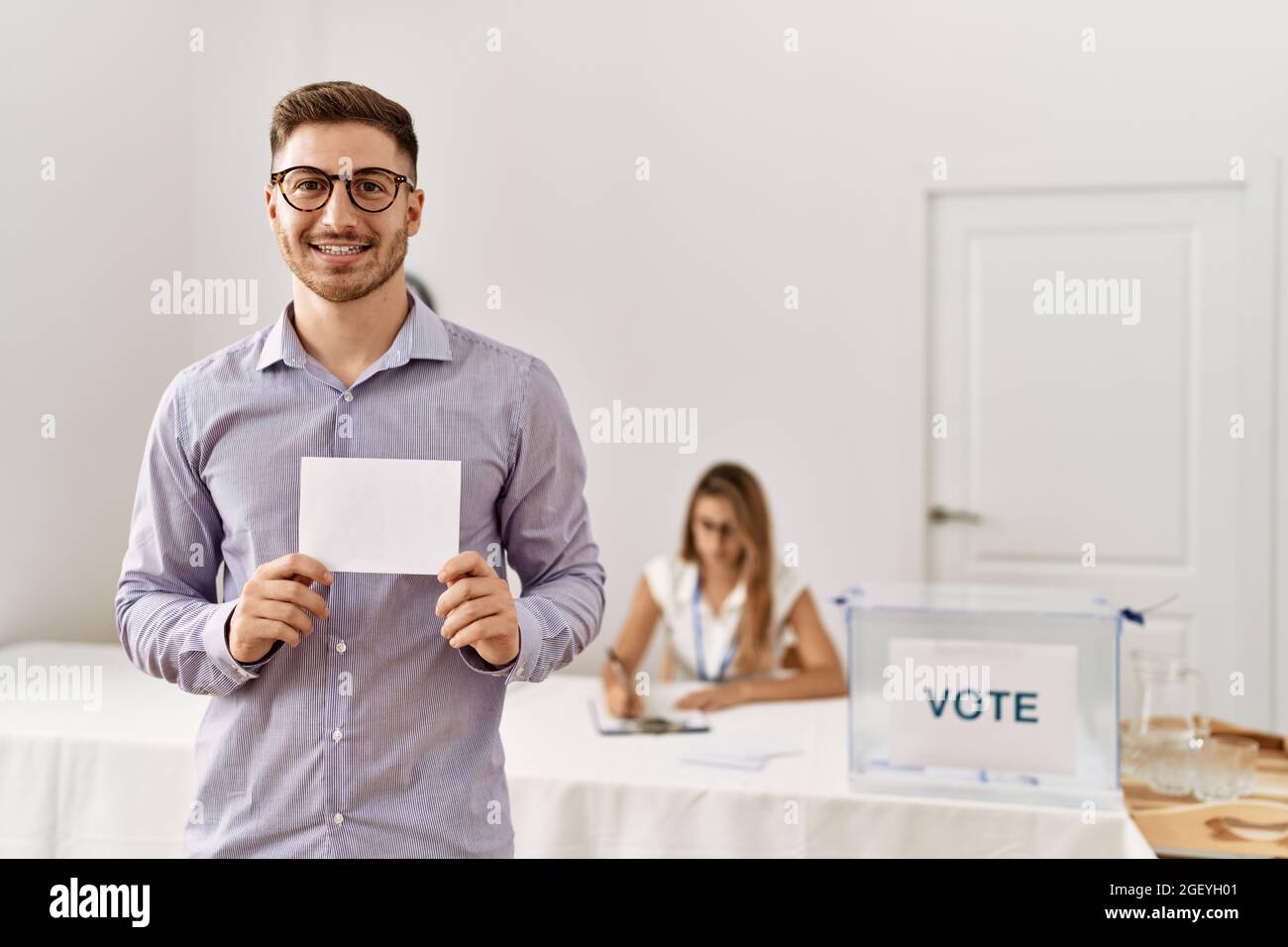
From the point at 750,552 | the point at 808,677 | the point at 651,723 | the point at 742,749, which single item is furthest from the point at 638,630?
the point at 742,749

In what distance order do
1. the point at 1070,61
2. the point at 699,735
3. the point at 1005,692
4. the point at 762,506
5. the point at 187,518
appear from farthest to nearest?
the point at 1070,61, the point at 762,506, the point at 699,735, the point at 1005,692, the point at 187,518

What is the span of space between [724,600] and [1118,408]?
1180 mm

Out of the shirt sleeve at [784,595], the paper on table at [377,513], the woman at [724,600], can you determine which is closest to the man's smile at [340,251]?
the paper on table at [377,513]

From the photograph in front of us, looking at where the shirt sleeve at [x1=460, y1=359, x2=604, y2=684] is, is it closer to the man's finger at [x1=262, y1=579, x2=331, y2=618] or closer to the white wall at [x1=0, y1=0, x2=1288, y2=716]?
the man's finger at [x1=262, y1=579, x2=331, y2=618]

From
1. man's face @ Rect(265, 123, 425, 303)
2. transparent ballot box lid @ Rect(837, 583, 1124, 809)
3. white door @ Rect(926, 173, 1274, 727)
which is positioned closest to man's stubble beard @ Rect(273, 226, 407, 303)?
man's face @ Rect(265, 123, 425, 303)

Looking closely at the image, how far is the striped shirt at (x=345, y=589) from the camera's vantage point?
0.95m

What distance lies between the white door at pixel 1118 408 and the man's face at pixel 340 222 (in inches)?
84.0

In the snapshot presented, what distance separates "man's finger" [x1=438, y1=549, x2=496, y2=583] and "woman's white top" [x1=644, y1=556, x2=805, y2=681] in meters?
1.44

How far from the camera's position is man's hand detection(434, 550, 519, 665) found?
34.3 inches

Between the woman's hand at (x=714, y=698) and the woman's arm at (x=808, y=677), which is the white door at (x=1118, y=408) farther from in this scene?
the woman's hand at (x=714, y=698)
